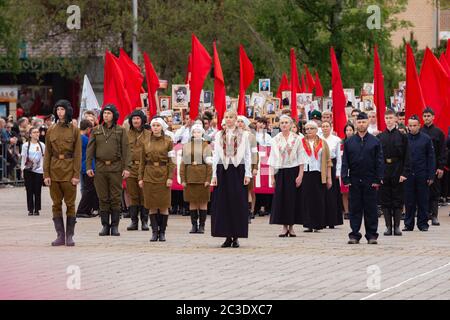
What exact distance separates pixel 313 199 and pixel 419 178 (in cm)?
176

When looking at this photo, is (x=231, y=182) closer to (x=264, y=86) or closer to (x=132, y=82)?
(x=132, y=82)

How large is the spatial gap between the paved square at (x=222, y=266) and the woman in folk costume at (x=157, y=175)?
1.25ft

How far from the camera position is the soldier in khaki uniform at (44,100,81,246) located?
1783cm

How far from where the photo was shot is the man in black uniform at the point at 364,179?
1820 cm

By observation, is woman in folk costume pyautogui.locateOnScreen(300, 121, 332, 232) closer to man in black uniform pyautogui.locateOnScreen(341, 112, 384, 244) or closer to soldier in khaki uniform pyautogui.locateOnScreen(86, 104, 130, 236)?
man in black uniform pyautogui.locateOnScreen(341, 112, 384, 244)

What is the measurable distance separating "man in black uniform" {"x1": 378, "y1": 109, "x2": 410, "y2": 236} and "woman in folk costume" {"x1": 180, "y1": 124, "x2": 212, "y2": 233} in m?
2.58

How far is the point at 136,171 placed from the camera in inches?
827

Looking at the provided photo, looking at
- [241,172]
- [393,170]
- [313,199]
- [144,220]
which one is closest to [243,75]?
[144,220]

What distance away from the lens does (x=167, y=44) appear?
145 ft

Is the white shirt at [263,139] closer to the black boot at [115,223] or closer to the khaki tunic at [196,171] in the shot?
the khaki tunic at [196,171]

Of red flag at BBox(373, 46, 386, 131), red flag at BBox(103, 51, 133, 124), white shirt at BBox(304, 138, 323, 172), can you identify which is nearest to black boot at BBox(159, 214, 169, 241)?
white shirt at BBox(304, 138, 323, 172)

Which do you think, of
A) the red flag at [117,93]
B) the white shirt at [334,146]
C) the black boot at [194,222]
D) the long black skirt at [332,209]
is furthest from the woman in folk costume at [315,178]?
the red flag at [117,93]
